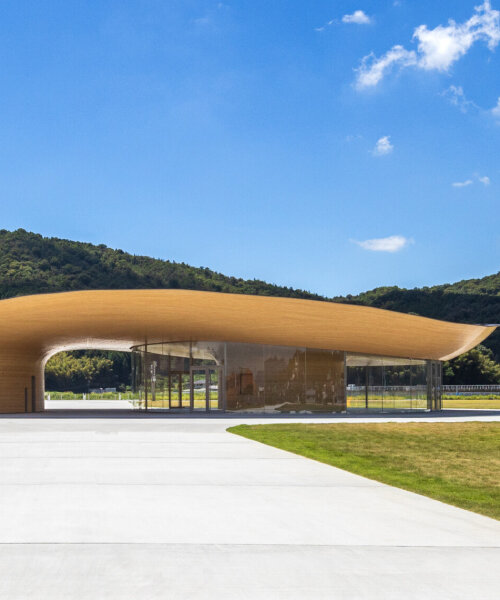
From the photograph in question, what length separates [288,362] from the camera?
30031mm

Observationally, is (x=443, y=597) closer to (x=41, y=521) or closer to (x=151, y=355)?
(x=41, y=521)

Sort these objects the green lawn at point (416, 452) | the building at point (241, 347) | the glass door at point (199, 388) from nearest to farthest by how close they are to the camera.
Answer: the green lawn at point (416, 452) → the building at point (241, 347) → the glass door at point (199, 388)

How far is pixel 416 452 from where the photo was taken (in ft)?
45.0

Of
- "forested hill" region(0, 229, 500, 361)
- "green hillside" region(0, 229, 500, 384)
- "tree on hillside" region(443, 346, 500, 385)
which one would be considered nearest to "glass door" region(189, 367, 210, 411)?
"forested hill" region(0, 229, 500, 361)

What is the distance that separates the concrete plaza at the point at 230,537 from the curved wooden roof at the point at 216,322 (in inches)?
568

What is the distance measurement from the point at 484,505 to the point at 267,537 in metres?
2.99

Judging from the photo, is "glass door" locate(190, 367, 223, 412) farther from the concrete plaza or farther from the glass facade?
the concrete plaza

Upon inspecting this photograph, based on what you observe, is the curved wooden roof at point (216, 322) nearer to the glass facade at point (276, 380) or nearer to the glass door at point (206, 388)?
the glass facade at point (276, 380)

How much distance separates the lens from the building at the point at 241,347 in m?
25.7

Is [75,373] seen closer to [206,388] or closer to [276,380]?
[206,388]

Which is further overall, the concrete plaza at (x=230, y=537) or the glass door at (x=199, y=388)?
the glass door at (x=199, y=388)

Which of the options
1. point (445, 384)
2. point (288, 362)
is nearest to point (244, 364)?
point (288, 362)

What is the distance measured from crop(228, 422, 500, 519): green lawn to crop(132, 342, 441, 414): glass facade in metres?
7.85

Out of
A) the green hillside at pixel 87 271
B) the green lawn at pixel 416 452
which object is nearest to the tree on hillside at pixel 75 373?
the green hillside at pixel 87 271
